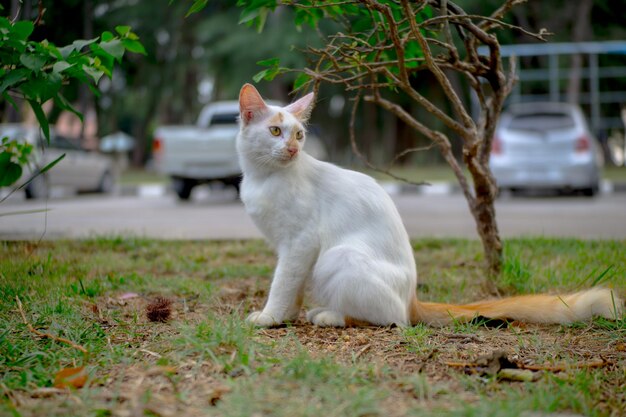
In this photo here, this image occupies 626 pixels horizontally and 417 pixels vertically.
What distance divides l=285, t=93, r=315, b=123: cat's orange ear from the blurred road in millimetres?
2990

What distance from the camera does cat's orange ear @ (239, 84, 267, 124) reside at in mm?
3443

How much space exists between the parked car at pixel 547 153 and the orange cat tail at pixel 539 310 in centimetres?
949

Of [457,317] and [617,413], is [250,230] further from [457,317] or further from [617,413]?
[617,413]

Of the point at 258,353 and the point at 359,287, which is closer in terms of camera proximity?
the point at 258,353

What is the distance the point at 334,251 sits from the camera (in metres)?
3.25

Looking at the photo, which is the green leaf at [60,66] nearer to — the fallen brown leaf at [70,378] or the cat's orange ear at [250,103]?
the cat's orange ear at [250,103]

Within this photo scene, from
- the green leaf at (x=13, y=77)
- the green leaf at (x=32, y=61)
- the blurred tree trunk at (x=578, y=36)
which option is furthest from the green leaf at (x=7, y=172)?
the blurred tree trunk at (x=578, y=36)

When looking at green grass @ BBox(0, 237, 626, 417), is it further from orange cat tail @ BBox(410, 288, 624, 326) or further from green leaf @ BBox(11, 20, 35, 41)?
green leaf @ BBox(11, 20, 35, 41)

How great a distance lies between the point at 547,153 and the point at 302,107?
9846mm

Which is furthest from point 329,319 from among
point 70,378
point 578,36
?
point 578,36

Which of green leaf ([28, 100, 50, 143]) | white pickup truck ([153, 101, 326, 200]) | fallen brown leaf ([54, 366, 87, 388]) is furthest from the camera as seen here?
white pickup truck ([153, 101, 326, 200])

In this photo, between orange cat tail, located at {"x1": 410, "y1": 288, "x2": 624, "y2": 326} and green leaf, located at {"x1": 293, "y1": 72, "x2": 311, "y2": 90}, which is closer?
orange cat tail, located at {"x1": 410, "y1": 288, "x2": 624, "y2": 326}

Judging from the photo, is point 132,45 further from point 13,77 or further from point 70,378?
point 70,378

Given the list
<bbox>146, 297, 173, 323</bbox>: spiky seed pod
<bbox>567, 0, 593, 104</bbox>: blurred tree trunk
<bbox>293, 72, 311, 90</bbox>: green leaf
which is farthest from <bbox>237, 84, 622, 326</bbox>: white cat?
<bbox>567, 0, 593, 104</bbox>: blurred tree trunk
